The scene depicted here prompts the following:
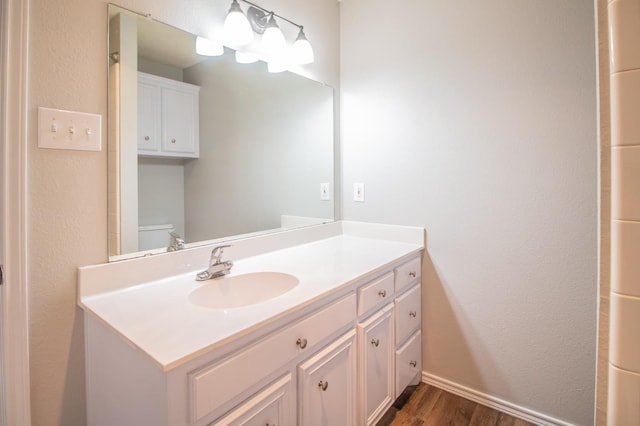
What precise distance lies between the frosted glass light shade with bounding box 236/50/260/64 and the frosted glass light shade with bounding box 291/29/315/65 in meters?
0.24

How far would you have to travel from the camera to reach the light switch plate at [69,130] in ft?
3.09

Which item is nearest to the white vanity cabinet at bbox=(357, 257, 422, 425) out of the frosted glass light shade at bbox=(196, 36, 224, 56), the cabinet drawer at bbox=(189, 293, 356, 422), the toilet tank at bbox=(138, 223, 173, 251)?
the cabinet drawer at bbox=(189, 293, 356, 422)

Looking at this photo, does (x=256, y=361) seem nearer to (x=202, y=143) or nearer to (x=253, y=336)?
(x=253, y=336)

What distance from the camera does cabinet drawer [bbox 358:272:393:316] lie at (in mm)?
1286

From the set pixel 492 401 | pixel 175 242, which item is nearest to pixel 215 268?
pixel 175 242

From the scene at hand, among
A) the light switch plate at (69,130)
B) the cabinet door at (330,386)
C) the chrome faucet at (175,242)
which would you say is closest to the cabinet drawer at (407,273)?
the cabinet door at (330,386)

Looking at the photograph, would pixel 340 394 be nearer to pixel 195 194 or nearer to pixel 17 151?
pixel 195 194

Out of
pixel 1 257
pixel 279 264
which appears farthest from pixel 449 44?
pixel 1 257

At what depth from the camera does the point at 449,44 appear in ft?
5.47

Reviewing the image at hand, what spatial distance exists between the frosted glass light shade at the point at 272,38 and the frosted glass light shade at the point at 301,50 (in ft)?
0.36

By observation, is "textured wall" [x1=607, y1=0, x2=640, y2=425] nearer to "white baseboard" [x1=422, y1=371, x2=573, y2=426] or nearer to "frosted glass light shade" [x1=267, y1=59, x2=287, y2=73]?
"white baseboard" [x1=422, y1=371, x2=573, y2=426]

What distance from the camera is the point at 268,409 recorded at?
893mm

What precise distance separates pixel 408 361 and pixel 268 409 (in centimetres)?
102

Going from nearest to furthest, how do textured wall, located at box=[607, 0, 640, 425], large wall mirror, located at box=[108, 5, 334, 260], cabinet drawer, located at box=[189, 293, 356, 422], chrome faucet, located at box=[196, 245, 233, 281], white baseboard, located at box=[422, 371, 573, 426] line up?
textured wall, located at box=[607, 0, 640, 425]
cabinet drawer, located at box=[189, 293, 356, 422]
large wall mirror, located at box=[108, 5, 334, 260]
chrome faucet, located at box=[196, 245, 233, 281]
white baseboard, located at box=[422, 371, 573, 426]
